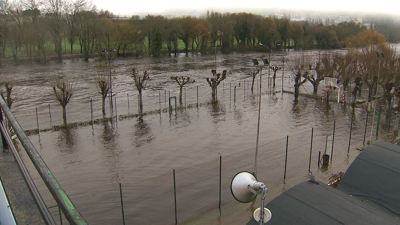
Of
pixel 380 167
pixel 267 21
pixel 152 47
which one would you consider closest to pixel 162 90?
pixel 380 167

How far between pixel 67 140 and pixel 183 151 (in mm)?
8553

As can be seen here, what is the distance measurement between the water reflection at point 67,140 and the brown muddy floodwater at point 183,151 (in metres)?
0.07

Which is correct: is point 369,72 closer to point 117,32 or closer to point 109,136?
point 109,136

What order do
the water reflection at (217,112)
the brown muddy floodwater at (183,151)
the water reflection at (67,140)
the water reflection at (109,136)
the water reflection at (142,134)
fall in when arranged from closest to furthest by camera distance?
the brown muddy floodwater at (183,151) < the water reflection at (67,140) < the water reflection at (109,136) < the water reflection at (142,134) < the water reflection at (217,112)

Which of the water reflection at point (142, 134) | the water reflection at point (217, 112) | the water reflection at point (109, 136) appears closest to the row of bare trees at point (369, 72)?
the water reflection at point (217, 112)

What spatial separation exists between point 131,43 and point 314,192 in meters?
88.2

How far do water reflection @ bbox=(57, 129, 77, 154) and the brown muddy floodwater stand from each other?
0.22 ft

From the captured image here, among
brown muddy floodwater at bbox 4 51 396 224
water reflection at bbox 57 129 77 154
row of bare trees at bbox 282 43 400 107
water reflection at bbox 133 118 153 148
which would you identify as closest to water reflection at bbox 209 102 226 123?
brown muddy floodwater at bbox 4 51 396 224

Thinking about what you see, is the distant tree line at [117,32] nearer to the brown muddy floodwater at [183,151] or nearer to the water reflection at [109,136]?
the brown muddy floodwater at [183,151]

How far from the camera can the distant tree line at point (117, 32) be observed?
74562mm

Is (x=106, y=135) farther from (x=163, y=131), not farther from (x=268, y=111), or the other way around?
(x=268, y=111)

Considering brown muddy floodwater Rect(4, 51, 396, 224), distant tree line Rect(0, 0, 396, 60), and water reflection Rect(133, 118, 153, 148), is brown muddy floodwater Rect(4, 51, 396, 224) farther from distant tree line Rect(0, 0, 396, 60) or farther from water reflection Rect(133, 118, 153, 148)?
distant tree line Rect(0, 0, 396, 60)

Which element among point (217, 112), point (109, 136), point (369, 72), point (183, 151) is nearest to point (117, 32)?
point (217, 112)

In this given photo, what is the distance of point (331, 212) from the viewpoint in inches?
325
